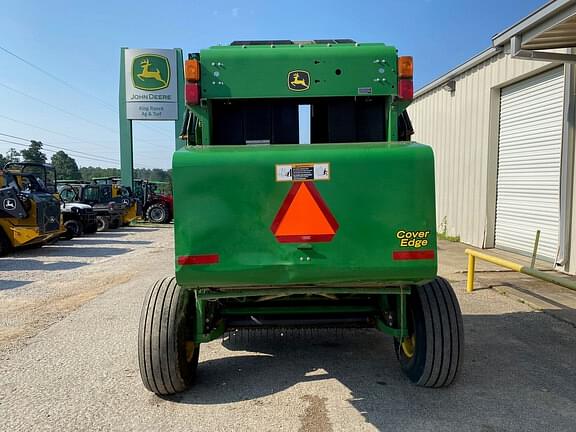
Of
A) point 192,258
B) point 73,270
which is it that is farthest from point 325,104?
point 73,270

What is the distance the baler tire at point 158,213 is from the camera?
23.4 meters

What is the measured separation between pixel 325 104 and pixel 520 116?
8.03 m

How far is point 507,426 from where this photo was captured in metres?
3.12

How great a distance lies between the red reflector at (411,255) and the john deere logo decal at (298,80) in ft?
5.71

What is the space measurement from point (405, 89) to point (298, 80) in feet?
2.94

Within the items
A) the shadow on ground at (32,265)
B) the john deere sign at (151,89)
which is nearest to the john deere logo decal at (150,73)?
the john deere sign at (151,89)

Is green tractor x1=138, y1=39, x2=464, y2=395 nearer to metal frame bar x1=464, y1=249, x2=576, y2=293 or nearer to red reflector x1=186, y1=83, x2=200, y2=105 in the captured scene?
red reflector x1=186, y1=83, x2=200, y2=105

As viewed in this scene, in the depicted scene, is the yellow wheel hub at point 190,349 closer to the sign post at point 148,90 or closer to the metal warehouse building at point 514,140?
the metal warehouse building at point 514,140

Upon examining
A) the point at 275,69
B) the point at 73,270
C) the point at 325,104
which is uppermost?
the point at 275,69

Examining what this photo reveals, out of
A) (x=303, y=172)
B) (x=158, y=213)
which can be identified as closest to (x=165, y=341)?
(x=303, y=172)

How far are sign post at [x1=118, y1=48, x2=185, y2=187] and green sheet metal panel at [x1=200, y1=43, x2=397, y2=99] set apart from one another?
23.1 metres

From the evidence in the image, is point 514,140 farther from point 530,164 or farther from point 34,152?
point 34,152

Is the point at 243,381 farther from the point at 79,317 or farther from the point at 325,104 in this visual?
the point at 79,317

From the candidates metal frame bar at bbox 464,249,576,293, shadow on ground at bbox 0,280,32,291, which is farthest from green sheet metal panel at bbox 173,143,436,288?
shadow on ground at bbox 0,280,32,291
